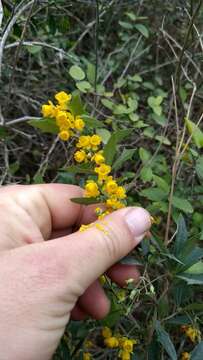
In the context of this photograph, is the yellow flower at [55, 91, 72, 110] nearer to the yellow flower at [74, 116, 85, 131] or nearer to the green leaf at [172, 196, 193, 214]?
the yellow flower at [74, 116, 85, 131]

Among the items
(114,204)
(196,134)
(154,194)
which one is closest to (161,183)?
(154,194)

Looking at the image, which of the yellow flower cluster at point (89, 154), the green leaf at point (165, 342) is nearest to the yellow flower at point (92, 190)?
the yellow flower cluster at point (89, 154)

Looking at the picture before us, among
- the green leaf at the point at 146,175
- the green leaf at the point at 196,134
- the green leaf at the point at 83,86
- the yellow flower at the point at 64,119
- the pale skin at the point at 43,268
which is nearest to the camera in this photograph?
the pale skin at the point at 43,268

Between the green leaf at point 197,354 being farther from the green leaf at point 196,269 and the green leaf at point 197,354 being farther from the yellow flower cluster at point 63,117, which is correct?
Result: the yellow flower cluster at point 63,117

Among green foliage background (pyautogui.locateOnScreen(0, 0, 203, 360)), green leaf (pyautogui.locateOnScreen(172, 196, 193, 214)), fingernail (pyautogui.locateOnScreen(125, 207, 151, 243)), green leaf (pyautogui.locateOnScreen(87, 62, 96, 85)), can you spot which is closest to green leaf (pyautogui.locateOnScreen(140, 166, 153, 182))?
green foliage background (pyautogui.locateOnScreen(0, 0, 203, 360))

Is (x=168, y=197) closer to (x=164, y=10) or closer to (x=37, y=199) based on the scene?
(x=37, y=199)
